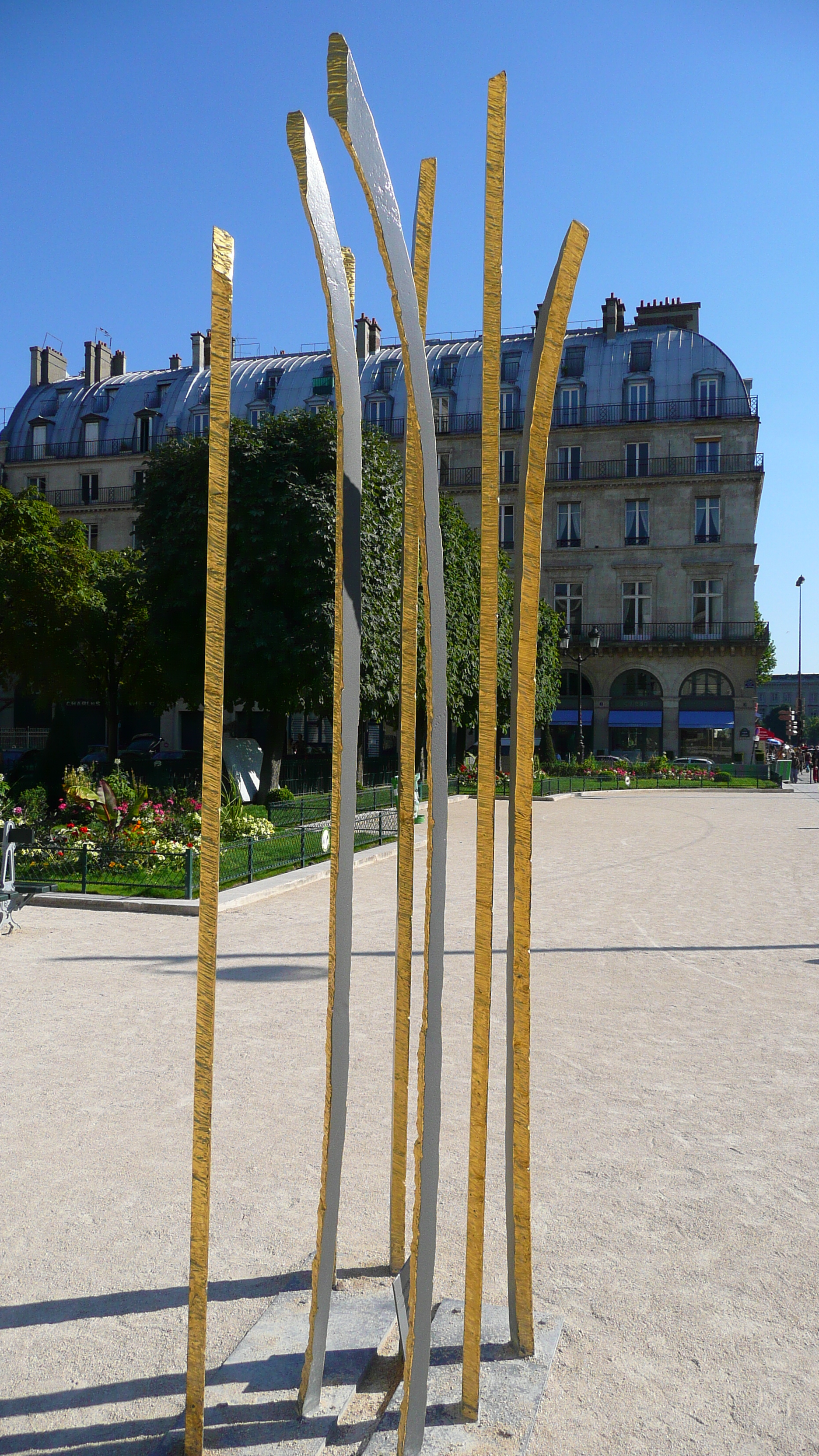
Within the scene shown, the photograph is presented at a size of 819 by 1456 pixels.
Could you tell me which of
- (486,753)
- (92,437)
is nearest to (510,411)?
(92,437)

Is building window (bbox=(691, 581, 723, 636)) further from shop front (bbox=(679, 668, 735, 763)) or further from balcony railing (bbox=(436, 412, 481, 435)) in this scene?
balcony railing (bbox=(436, 412, 481, 435))

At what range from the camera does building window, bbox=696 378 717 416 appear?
47156mm

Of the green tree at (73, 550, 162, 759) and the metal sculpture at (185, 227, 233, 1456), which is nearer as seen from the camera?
the metal sculpture at (185, 227, 233, 1456)

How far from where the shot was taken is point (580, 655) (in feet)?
121

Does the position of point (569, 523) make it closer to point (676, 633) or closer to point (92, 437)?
point (676, 633)

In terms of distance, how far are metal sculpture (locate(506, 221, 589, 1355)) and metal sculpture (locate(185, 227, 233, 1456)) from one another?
83 cm

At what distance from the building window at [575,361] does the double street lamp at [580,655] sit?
12222 mm

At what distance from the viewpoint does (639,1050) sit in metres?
6.35

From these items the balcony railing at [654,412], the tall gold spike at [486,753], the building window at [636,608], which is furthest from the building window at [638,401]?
the tall gold spike at [486,753]

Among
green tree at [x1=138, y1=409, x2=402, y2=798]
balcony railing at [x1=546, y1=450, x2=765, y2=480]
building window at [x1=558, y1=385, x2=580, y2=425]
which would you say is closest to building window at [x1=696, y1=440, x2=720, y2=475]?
balcony railing at [x1=546, y1=450, x2=765, y2=480]

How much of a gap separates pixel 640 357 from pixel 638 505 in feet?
23.8

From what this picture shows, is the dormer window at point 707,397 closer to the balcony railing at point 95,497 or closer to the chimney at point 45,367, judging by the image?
the balcony railing at point 95,497

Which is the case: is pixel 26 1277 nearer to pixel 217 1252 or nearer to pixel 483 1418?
pixel 217 1252

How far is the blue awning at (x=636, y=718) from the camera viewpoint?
1853 inches
